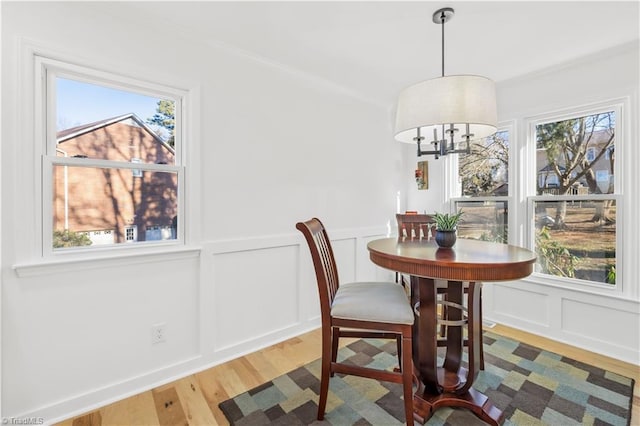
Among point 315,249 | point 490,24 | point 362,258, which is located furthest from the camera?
point 362,258

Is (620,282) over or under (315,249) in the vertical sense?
under

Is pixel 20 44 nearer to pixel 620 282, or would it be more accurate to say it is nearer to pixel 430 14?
pixel 430 14

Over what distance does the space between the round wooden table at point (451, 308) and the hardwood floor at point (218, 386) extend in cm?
86

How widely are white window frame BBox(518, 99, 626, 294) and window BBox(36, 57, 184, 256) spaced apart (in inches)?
118

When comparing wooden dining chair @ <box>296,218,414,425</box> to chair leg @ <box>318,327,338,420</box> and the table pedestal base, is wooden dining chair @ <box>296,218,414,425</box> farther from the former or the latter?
the table pedestal base

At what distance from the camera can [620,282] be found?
223 cm

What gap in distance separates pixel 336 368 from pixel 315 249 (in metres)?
0.65

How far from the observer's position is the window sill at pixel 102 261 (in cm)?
151

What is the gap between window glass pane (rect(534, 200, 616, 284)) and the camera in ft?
7.64

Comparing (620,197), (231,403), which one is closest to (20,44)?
(231,403)

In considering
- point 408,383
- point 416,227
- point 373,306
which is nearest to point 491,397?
point 408,383

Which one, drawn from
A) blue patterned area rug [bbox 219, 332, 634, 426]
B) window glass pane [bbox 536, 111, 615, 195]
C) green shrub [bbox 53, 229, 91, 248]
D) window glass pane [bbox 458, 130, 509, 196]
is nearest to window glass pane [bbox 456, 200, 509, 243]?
window glass pane [bbox 458, 130, 509, 196]

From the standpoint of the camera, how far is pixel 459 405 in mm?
1602

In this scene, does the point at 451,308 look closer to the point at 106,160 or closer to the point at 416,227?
the point at 416,227
